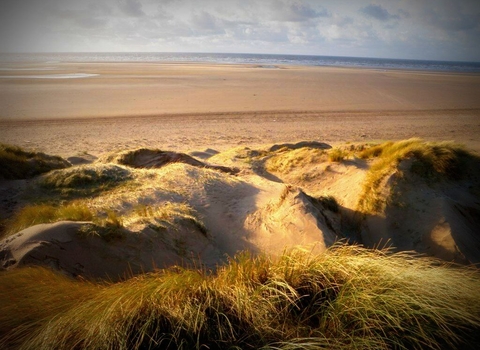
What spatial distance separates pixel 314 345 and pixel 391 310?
713mm

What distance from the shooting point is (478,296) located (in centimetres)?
253

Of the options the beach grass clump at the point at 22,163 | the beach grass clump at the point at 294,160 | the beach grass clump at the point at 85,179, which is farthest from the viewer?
the beach grass clump at the point at 294,160

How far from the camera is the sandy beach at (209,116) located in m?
13.2

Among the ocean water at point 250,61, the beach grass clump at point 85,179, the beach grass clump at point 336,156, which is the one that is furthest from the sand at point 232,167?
the ocean water at point 250,61

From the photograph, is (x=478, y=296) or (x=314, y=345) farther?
(x=478, y=296)

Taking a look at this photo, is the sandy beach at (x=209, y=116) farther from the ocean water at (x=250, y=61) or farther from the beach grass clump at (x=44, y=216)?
the ocean water at (x=250, y=61)

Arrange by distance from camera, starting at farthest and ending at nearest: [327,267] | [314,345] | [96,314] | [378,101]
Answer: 1. [378,101]
2. [327,267]
3. [96,314]
4. [314,345]

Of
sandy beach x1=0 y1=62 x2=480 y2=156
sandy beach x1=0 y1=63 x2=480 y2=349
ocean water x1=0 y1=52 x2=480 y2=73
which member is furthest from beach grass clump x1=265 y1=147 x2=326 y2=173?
ocean water x1=0 y1=52 x2=480 y2=73

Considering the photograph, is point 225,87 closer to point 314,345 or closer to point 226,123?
point 226,123

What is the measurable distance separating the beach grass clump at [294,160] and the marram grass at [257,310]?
6.35 meters

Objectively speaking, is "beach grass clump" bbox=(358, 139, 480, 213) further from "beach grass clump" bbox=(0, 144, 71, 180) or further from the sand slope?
"beach grass clump" bbox=(0, 144, 71, 180)

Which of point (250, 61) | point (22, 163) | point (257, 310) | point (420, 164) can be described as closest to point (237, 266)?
point (257, 310)

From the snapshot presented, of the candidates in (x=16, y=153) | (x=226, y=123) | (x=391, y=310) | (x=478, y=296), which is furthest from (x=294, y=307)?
(x=226, y=123)

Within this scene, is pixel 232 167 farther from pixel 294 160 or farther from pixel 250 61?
pixel 250 61
